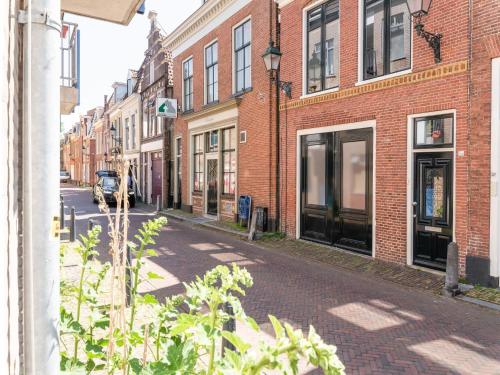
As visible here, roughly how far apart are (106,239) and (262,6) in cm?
867

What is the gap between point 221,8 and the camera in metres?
15.3

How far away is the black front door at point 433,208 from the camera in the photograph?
7523mm

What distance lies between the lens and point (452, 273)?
6.45 meters

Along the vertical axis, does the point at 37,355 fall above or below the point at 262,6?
below

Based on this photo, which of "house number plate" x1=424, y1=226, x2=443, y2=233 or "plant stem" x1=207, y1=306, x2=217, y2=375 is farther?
"house number plate" x1=424, y1=226, x2=443, y2=233

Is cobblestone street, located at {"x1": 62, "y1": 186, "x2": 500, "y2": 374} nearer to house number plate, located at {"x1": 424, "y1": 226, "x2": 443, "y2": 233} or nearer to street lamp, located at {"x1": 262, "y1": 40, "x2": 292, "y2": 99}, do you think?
house number plate, located at {"x1": 424, "y1": 226, "x2": 443, "y2": 233}

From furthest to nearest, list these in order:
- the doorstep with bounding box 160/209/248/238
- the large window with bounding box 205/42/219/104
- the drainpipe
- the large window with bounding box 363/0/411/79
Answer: the large window with bounding box 205/42/219/104 < the doorstep with bounding box 160/209/248/238 < the large window with bounding box 363/0/411/79 < the drainpipe

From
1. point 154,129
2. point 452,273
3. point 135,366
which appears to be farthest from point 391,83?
point 154,129

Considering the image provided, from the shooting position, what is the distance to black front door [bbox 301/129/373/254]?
934 centimetres

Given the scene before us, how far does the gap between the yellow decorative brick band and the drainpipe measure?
735 cm

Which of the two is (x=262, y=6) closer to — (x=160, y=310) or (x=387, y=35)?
(x=387, y=35)

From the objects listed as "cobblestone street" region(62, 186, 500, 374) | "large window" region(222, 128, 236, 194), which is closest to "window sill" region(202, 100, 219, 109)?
"large window" region(222, 128, 236, 194)

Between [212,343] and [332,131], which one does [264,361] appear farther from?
[332,131]

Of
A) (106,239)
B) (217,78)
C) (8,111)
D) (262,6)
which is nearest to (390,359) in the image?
(8,111)
